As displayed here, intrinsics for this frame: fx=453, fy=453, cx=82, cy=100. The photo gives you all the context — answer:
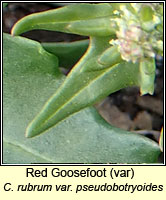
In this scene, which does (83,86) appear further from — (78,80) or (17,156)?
(17,156)

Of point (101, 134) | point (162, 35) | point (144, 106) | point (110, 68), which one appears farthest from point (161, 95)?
point (162, 35)

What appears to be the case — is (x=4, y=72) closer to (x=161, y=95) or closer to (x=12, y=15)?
(x=12, y=15)

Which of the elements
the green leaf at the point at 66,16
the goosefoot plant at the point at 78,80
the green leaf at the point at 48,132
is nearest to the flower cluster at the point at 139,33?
the goosefoot plant at the point at 78,80

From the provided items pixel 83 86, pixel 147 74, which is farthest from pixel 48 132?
pixel 147 74

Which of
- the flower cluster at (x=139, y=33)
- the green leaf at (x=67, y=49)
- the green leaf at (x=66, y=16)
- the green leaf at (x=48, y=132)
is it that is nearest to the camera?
the flower cluster at (x=139, y=33)

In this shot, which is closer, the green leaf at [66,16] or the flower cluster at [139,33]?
the flower cluster at [139,33]

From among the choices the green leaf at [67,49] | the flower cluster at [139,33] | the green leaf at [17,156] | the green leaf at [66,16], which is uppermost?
the green leaf at [67,49]

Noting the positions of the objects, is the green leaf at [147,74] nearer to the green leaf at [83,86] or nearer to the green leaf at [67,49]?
the green leaf at [83,86]

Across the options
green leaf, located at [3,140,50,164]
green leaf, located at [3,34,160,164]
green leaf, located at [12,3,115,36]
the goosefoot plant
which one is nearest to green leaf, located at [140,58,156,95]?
the goosefoot plant
